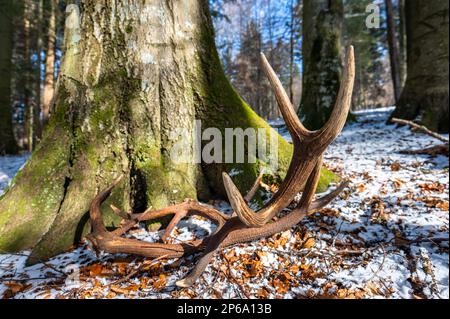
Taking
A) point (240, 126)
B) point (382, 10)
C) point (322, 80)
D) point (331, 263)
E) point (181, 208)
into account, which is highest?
point (382, 10)

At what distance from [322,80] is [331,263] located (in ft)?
18.1

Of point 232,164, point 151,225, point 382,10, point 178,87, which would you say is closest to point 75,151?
point 151,225

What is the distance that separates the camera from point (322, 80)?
6.29 meters

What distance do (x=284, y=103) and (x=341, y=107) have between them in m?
0.29

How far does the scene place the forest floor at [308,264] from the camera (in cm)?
160

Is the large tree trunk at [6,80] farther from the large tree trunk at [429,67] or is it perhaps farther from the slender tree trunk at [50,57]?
the large tree trunk at [429,67]

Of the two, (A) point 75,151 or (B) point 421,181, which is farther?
(B) point 421,181

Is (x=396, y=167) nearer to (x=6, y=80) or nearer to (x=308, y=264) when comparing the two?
(x=308, y=264)

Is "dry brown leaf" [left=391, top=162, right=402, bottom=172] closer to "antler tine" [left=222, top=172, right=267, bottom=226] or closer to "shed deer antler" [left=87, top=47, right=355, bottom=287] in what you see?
"shed deer antler" [left=87, top=47, right=355, bottom=287]

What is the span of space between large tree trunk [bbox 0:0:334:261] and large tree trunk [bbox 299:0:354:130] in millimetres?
4457

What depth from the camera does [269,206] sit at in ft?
4.91

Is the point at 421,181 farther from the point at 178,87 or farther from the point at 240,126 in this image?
the point at 178,87

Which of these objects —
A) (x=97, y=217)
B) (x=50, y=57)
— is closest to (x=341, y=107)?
(x=97, y=217)

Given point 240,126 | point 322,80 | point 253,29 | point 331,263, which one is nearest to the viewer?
point 331,263
